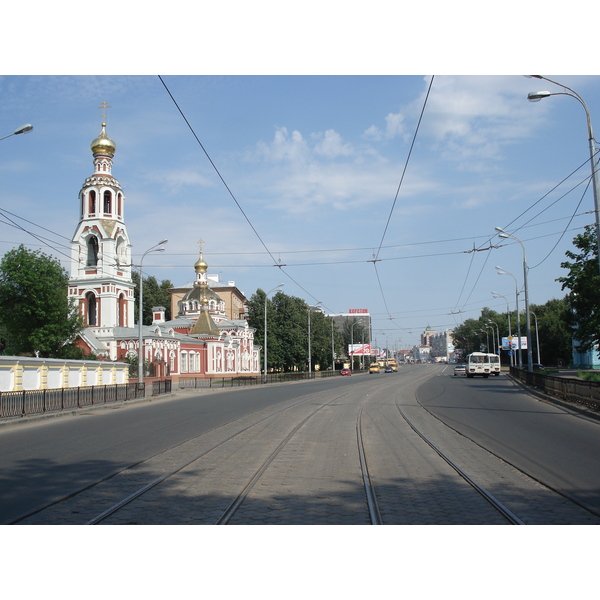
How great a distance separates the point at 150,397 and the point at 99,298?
1081 inches

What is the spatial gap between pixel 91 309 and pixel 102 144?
641 inches

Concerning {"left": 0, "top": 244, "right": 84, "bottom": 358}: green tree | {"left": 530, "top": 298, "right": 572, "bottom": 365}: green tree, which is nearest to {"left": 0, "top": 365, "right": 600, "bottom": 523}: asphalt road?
{"left": 0, "top": 244, "right": 84, "bottom": 358}: green tree

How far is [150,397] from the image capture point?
34750 millimetres

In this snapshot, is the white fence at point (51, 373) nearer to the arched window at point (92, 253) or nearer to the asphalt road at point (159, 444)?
the asphalt road at point (159, 444)

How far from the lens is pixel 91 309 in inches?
2373

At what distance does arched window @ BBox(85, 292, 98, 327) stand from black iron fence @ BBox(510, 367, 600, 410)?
43.9 metres

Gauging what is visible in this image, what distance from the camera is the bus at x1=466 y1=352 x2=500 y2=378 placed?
58844 mm

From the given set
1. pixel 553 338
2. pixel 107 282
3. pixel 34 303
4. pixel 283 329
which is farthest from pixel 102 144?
pixel 553 338

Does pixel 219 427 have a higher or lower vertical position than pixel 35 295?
lower

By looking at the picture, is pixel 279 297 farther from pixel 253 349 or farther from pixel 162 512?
pixel 162 512

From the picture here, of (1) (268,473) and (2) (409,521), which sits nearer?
(2) (409,521)

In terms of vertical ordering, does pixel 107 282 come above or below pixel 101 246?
below

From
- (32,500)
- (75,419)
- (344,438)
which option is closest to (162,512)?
(32,500)

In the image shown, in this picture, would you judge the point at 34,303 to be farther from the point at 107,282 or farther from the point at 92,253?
the point at 92,253
